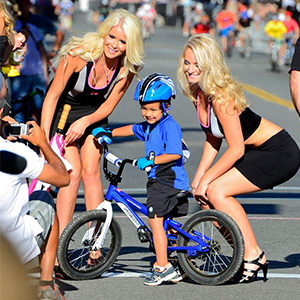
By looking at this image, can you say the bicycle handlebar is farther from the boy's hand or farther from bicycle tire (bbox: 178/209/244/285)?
bicycle tire (bbox: 178/209/244/285)

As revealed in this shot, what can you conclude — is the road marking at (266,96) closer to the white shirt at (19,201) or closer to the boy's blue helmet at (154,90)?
the boy's blue helmet at (154,90)

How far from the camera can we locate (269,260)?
670 centimetres

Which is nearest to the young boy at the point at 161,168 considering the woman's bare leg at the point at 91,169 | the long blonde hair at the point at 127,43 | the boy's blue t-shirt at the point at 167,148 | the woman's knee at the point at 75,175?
the boy's blue t-shirt at the point at 167,148

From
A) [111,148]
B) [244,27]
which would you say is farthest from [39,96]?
[244,27]

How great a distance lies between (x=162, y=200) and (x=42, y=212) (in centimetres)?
106

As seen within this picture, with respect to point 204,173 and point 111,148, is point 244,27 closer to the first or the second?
point 111,148

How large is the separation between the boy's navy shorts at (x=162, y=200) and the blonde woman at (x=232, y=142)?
18 centimetres

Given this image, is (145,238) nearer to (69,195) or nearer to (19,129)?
(69,195)

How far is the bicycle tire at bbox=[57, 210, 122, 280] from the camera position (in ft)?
19.0

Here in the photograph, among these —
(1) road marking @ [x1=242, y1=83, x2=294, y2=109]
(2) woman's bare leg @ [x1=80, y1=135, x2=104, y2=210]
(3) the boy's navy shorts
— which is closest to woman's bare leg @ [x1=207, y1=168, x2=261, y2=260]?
(3) the boy's navy shorts

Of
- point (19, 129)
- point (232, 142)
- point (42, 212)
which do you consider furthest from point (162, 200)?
point (19, 129)

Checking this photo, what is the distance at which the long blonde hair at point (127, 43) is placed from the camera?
628 cm

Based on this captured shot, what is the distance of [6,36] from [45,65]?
3.82m

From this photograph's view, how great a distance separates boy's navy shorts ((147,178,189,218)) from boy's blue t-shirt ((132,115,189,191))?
0.14ft
